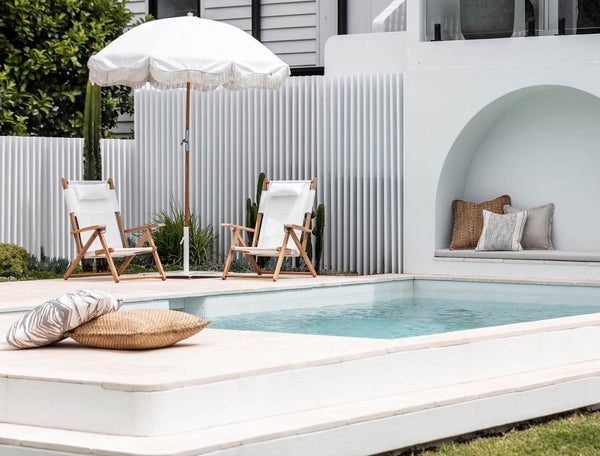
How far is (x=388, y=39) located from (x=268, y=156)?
6.02 ft

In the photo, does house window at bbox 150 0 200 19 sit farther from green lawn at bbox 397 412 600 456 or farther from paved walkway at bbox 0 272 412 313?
green lawn at bbox 397 412 600 456

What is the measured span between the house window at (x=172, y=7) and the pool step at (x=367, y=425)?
11450 mm

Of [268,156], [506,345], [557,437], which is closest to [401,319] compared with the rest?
[506,345]

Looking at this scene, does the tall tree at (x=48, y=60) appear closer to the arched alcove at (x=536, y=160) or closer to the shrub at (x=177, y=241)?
the shrub at (x=177, y=241)

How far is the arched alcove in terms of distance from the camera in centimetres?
1202

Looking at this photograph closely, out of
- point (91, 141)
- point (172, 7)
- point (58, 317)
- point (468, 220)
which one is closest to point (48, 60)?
point (91, 141)

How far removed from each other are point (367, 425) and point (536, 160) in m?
8.08

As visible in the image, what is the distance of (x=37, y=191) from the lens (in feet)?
41.0

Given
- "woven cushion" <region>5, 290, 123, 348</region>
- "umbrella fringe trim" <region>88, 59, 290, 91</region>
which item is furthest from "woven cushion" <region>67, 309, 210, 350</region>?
"umbrella fringe trim" <region>88, 59, 290, 91</region>

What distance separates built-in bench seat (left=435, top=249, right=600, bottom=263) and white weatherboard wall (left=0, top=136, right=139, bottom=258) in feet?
13.7

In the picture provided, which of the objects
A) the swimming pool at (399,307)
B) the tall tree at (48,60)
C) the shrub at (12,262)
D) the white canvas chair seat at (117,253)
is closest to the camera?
the swimming pool at (399,307)

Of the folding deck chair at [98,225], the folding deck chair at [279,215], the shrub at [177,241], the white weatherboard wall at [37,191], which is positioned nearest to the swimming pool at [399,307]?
the folding deck chair at [279,215]

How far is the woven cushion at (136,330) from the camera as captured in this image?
5.26m

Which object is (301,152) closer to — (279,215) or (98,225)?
(279,215)
